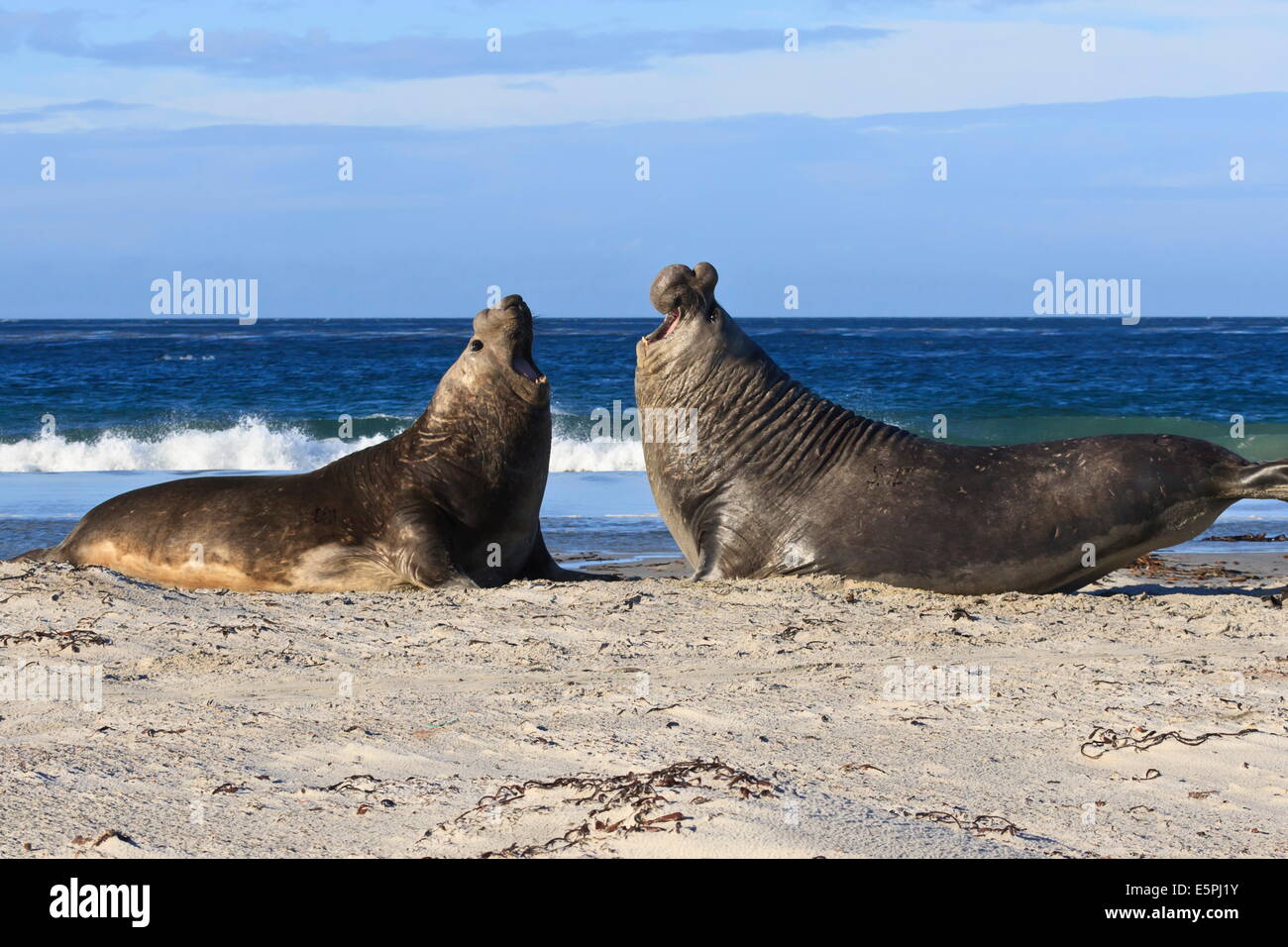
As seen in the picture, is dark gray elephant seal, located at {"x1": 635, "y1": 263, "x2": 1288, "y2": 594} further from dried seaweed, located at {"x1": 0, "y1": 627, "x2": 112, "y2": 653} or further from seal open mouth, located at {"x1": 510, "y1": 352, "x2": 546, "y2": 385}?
dried seaweed, located at {"x1": 0, "y1": 627, "x2": 112, "y2": 653}

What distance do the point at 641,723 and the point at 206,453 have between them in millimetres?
17519

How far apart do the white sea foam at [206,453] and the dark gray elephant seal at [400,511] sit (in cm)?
1099

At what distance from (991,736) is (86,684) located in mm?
3303

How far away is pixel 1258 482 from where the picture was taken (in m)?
7.87

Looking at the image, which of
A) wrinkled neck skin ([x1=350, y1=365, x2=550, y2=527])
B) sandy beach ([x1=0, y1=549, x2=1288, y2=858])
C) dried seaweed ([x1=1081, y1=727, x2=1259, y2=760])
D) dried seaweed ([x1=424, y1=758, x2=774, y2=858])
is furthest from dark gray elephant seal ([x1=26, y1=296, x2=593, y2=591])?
dried seaweed ([x1=1081, y1=727, x2=1259, y2=760])

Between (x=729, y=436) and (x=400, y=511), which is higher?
(x=729, y=436)

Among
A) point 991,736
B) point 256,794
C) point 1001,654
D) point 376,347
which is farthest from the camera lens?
point 376,347

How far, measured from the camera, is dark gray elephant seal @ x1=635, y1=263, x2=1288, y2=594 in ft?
26.3

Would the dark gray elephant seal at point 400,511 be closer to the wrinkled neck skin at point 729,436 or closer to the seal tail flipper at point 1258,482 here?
the wrinkled neck skin at point 729,436

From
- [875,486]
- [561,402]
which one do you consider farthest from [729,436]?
[561,402]

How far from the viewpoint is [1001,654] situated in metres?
6.44

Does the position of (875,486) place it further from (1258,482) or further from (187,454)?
(187,454)
